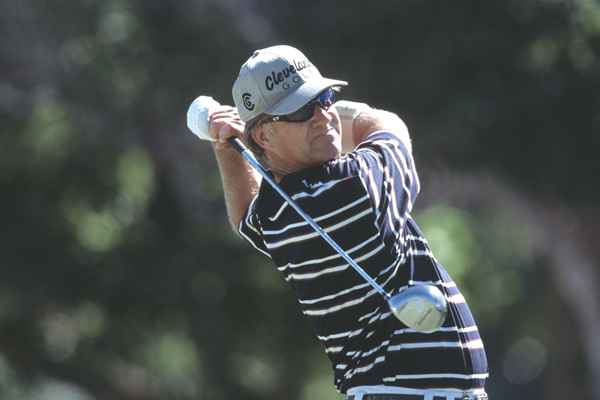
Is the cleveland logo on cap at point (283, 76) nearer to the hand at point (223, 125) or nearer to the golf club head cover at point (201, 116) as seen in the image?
the hand at point (223, 125)

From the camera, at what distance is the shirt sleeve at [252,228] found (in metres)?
Answer: 4.16

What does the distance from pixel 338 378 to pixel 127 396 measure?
11357mm

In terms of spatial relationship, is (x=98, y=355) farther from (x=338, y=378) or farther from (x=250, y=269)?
(x=338, y=378)

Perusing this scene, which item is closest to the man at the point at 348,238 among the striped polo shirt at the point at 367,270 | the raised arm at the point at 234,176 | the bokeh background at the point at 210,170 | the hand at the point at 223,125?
the striped polo shirt at the point at 367,270

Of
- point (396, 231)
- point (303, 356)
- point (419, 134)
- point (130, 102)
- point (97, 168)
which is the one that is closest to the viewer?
point (396, 231)

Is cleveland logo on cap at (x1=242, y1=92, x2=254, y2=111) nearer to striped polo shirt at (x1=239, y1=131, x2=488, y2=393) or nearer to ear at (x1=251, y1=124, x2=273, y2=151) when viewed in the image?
ear at (x1=251, y1=124, x2=273, y2=151)

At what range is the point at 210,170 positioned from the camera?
13.3 meters

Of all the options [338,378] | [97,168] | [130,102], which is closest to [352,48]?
[130,102]

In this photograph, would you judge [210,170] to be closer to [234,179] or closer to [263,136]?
[234,179]

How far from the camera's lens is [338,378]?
4.04 meters

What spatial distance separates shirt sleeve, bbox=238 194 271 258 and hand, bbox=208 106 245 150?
0.20 metres

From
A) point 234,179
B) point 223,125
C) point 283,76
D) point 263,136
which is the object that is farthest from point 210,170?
point 283,76

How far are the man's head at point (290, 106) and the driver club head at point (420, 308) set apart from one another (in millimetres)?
485

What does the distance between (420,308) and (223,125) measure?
962mm
